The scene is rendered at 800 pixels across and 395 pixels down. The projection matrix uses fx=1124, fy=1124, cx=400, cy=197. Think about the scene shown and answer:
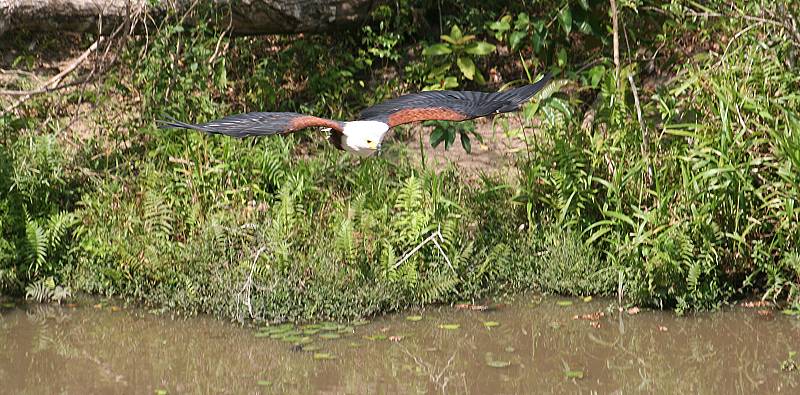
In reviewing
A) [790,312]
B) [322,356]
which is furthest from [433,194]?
[790,312]

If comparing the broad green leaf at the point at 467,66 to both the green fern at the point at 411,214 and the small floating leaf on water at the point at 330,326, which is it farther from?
the small floating leaf on water at the point at 330,326

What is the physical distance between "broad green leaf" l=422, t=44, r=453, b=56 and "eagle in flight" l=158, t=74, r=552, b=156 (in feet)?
4.94

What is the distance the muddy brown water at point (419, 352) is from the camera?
5.32 meters

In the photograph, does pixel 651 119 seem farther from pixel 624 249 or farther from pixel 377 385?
pixel 377 385

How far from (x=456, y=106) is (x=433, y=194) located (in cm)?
79

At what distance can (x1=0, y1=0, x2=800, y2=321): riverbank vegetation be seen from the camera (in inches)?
240

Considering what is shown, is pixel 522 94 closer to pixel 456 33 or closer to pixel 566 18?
pixel 566 18

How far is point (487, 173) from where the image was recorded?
7.35m

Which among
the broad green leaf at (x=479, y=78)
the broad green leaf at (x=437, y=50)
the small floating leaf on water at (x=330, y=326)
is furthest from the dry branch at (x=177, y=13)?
the small floating leaf on water at (x=330, y=326)

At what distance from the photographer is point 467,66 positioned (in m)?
7.89

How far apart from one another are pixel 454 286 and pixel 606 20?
2.40 metres

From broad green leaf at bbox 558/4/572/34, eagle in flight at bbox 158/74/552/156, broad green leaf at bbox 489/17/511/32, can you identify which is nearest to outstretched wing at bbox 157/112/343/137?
eagle in flight at bbox 158/74/552/156

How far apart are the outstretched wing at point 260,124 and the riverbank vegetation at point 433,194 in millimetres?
864

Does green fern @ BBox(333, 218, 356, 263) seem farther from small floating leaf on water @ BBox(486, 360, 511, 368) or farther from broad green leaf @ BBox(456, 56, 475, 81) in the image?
broad green leaf @ BBox(456, 56, 475, 81)
